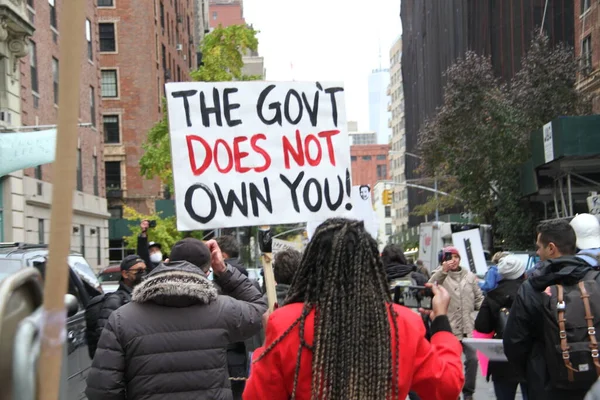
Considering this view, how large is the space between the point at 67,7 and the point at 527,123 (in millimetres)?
27559

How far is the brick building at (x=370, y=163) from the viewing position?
606ft

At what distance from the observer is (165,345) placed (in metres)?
4.26

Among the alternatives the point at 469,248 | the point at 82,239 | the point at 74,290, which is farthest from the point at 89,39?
the point at 74,290

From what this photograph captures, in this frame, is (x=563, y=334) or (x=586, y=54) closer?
(x=563, y=334)

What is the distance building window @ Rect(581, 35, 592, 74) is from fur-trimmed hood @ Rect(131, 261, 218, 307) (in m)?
25.7

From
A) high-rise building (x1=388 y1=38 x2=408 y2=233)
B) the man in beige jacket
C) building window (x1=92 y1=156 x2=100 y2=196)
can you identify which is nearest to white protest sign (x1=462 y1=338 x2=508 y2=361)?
the man in beige jacket

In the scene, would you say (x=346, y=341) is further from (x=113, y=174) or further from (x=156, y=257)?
(x=113, y=174)

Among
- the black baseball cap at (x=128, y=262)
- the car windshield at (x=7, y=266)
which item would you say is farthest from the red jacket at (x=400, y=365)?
the car windshield at (x=7, y=266)

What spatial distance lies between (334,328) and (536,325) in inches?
93.8

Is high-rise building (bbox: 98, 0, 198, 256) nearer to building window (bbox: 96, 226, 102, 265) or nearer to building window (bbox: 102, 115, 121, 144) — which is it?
building window (bbox: 102, 115, 121, 144)

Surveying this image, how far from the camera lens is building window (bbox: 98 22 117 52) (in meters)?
46.2

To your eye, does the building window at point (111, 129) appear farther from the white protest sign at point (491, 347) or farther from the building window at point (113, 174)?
the white protest sign at point (491, 347)

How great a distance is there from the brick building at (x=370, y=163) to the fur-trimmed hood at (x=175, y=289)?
592 feet

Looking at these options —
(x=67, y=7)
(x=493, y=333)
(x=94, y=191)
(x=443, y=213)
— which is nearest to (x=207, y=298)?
(x=67, y=7)
